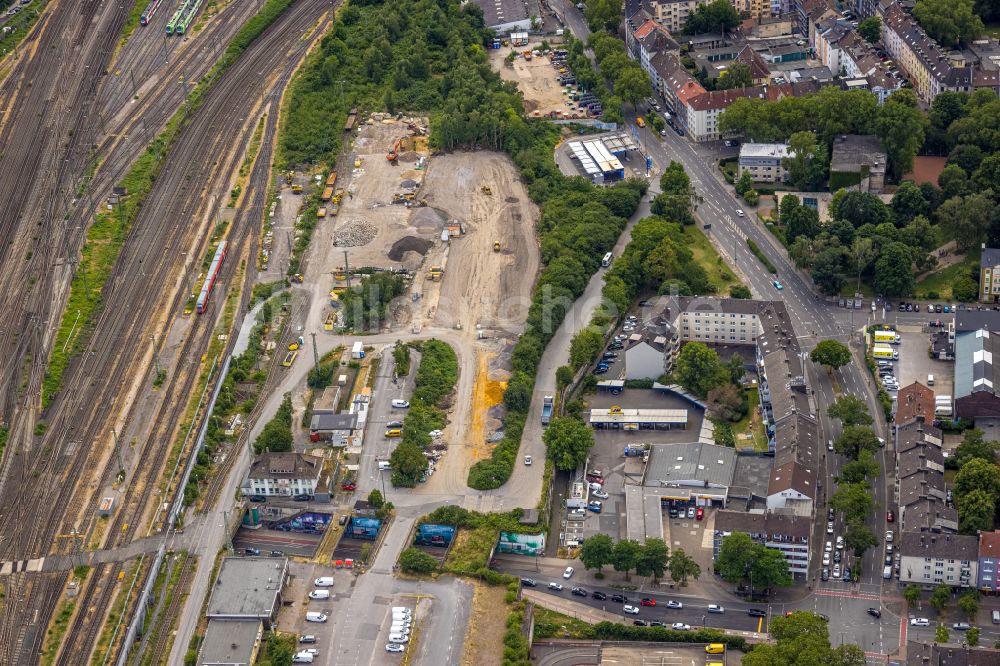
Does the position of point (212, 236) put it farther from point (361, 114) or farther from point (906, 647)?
point (906, 647)

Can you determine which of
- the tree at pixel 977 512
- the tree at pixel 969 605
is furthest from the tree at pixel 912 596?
the tree at pixel 977 512

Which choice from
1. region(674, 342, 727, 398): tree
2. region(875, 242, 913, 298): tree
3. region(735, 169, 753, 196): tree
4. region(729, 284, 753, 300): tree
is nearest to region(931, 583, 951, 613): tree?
region(674, 342, 727, 398): tree

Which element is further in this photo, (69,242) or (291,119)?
(291,119)

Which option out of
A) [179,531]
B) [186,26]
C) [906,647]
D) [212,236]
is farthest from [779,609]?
[186,26]

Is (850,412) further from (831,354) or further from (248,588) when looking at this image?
(248,588)

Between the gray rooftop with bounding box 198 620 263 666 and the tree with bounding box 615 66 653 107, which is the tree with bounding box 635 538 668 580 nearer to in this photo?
the gray rooftop with bounding box 198 620 263 666
